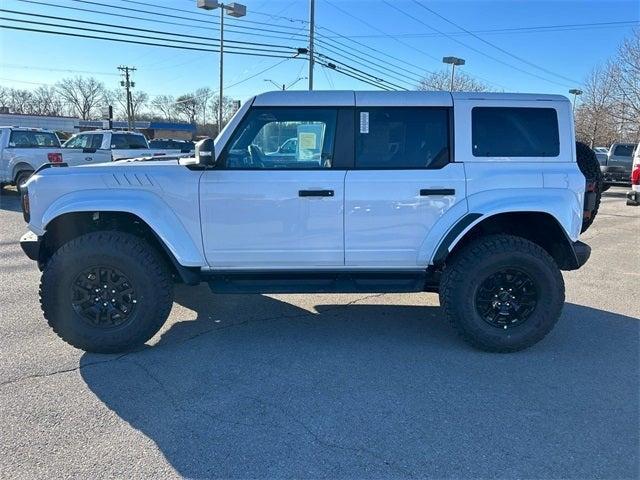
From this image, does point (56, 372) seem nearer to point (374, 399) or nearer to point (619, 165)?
point (374, 399)

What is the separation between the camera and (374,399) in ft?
10.4

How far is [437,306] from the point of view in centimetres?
521

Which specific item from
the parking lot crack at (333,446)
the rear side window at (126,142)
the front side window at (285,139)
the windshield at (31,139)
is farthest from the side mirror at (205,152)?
the windshield at (31,139)

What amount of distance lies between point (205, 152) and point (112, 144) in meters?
11.7

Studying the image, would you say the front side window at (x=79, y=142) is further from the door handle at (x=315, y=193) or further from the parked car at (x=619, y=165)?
the parked car at (x=619, y=165)

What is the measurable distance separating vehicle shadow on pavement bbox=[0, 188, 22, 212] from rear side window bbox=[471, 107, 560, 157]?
38.1 ft

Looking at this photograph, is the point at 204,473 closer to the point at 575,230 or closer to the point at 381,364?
the point at 381,364

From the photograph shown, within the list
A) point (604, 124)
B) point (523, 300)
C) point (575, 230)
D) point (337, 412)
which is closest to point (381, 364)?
point (337, 412)

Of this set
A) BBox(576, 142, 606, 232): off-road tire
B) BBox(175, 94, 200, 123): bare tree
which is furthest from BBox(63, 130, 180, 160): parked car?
BBox(175, 94, 200, 123): bare tree

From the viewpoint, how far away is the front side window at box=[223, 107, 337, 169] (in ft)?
12.6

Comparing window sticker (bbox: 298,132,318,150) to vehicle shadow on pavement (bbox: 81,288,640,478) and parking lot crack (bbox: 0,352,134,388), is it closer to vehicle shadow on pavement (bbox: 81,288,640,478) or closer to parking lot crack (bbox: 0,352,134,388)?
vehicle shadow on pavement (bbox: 81,288,640,478)

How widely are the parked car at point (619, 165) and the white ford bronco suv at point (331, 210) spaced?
17.2 meters

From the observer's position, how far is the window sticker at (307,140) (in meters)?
3.87

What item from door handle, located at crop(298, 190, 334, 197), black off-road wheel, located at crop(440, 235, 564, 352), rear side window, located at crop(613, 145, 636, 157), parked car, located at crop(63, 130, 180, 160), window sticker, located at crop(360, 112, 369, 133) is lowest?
black off-road wheel, located at crop(440, 235, 564, 352)
